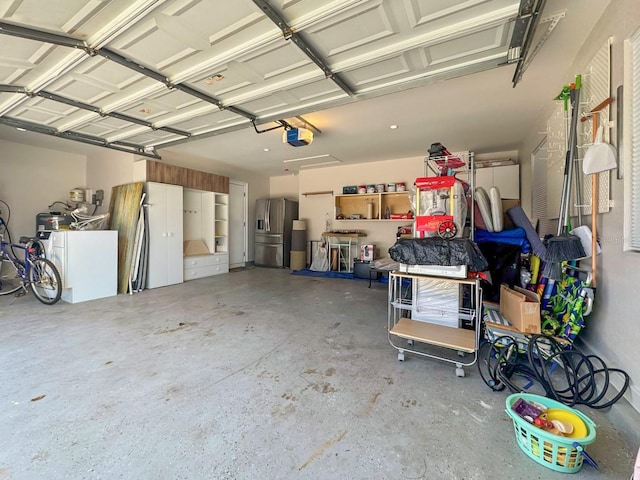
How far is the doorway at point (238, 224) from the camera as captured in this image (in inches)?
278

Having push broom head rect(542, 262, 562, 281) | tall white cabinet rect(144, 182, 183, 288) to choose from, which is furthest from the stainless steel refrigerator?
push broom head rect(542, 262, 562, 281)

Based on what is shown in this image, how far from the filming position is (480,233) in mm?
2932

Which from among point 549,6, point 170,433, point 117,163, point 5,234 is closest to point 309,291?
point 170,433

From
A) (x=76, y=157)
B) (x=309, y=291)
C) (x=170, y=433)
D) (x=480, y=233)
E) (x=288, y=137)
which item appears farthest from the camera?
(x=76, y=157)

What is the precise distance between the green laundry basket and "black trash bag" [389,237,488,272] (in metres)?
0.99

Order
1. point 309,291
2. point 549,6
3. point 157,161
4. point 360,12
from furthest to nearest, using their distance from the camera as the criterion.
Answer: point 157,161 → point 309,291 → point 549,6 → point 360,12

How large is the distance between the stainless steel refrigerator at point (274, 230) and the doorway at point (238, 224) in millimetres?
360

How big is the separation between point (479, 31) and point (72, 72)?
3.39 metres

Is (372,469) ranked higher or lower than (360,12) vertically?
lower

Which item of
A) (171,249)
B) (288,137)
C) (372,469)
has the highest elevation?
(288,137)

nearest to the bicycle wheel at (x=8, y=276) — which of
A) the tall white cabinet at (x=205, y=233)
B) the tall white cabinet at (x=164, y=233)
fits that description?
the tall white cabinet at (x=164, y=233)

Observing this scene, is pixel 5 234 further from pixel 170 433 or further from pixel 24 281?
pixel 170 433

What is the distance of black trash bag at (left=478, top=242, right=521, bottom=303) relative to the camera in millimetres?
2936

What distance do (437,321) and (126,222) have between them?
17.0ft
